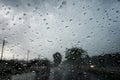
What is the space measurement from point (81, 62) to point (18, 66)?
25.6 meters

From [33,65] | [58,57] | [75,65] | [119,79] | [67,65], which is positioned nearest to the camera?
[119,79]

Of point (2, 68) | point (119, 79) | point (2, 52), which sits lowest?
point (119, 79)

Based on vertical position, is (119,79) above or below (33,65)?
below

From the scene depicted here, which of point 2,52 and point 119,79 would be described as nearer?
point 119,79

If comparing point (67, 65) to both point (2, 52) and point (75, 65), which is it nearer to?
point (75, 65)

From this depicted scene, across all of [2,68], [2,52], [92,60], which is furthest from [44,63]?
[2,68]

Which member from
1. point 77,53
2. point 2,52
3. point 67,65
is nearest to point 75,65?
point 67,65

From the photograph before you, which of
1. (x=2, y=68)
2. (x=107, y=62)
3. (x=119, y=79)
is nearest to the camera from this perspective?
(x=119, y=79)

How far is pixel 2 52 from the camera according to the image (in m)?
34.8

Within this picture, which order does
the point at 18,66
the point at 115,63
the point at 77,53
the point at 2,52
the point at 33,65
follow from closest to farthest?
the point at 18,66
the point at 2,52
the point at 33,65
the point at 115,63
the point at 77,53

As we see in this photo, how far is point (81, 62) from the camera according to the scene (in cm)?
5450

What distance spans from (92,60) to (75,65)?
8.71 metres

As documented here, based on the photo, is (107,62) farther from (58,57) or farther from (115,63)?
(58,57)

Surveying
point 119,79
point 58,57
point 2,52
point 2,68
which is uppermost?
point 58,57
